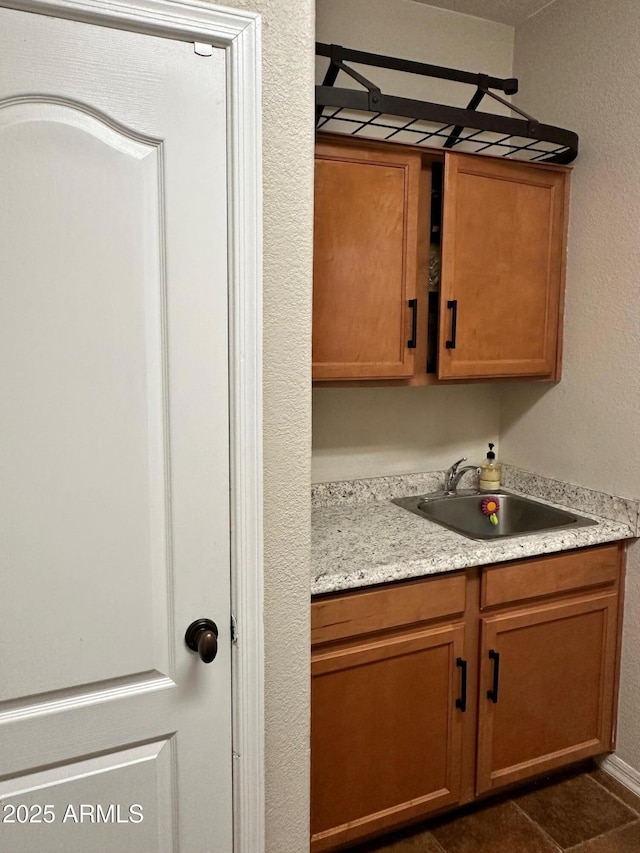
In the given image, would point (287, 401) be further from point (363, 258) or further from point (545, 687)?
point (545, 687)

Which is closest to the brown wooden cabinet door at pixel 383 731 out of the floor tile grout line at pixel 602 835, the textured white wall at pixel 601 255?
the floor tile grout line at pixel 602 835

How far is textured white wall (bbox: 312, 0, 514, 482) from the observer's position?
218cm

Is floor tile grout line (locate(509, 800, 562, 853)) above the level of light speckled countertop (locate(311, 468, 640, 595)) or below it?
below

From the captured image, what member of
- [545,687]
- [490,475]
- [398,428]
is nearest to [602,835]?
[545,687]

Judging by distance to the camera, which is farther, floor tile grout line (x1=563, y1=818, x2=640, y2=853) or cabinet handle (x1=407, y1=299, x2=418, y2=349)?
cabinet handle (x1=407, y1=299, x2=418, y2=349)

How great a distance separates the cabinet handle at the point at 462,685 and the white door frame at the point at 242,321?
0.75 metres

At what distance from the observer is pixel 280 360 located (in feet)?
4.19

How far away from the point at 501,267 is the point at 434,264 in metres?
0.24

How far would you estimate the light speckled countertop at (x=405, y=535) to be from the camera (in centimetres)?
171

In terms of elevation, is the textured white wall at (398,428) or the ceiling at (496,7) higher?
the ceiling at (496,7)

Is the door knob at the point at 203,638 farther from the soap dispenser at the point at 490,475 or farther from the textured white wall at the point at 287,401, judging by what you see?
the soap dispenser at the point at 490,475

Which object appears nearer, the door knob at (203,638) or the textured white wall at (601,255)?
the door knob at (203,638)

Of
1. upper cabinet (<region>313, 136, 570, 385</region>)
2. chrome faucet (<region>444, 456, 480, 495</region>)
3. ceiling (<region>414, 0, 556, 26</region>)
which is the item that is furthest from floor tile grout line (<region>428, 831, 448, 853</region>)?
ceiling (<region>414, 0, 556, 26</region>)

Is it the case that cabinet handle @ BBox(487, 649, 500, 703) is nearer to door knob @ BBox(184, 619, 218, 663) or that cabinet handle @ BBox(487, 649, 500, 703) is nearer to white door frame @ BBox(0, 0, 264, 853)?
white door frame @ BBox(0, 0, 264, 853)
